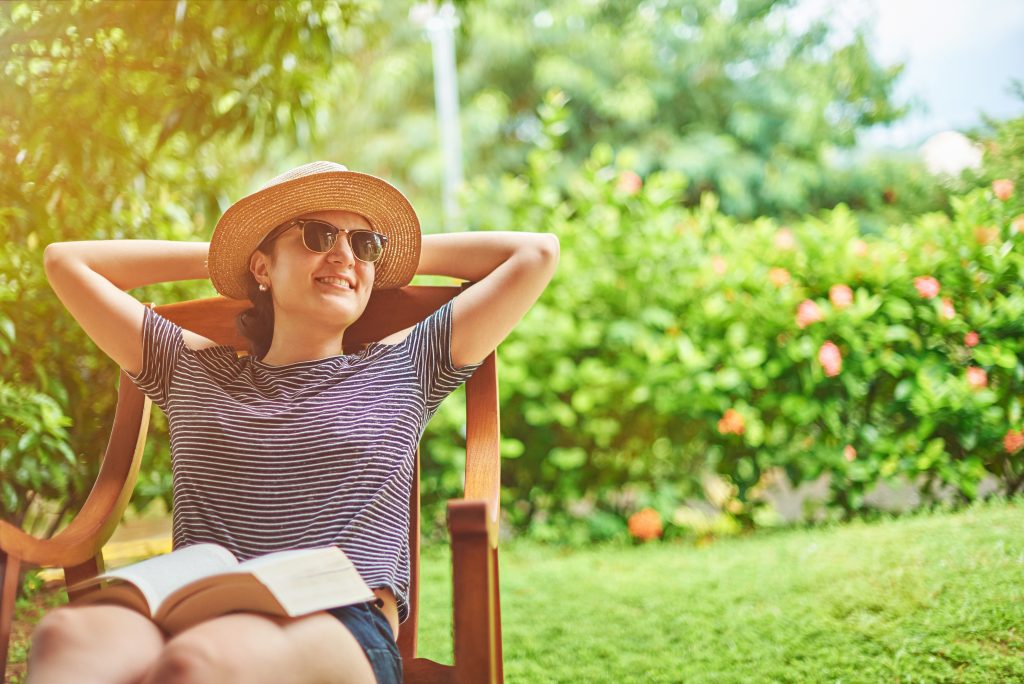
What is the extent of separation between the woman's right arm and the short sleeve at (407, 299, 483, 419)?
1.62 feet

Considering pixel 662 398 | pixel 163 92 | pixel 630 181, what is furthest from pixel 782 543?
pixel 163 92

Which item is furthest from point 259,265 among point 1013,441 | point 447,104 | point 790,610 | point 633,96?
point 633,96

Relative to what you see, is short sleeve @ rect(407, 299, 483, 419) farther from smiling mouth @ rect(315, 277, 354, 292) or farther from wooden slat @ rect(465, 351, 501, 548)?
smiling mouth @ rect(315, 277, 354, 292)

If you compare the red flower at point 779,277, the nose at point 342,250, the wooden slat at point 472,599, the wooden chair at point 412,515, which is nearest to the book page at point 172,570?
the wooden chair at point 412,515

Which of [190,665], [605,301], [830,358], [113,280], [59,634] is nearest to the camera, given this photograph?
[190,665]

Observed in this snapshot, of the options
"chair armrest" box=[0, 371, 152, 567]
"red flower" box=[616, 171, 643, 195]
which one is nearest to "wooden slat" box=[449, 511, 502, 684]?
"chair armrest" box=[0, 371, 152, 567]

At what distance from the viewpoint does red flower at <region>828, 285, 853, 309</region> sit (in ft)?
10.3

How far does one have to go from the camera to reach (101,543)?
161 cm

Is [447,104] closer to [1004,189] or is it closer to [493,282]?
[1004,189]

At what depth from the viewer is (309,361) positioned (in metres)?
1.69

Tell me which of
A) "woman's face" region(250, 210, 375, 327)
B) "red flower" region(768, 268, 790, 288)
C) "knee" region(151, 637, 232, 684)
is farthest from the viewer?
"red flower" region(768, 268, 790, 288)

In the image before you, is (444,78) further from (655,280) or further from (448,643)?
(448,643)

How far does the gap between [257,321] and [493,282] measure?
0.54 m

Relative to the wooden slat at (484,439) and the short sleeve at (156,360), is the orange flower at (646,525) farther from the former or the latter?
the short sleeve at (156,360)
